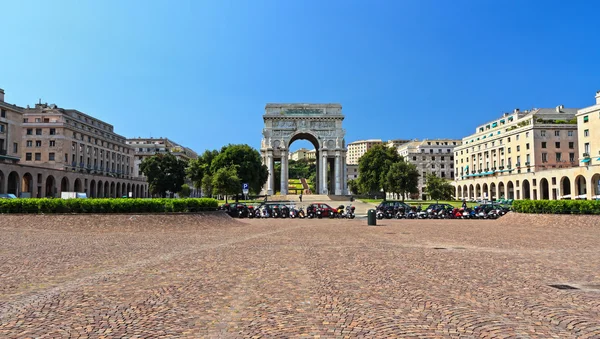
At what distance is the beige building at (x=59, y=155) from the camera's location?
198ft

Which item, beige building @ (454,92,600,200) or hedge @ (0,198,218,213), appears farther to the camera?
beige building @ (454,92,600,200)

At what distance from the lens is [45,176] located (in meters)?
63.2

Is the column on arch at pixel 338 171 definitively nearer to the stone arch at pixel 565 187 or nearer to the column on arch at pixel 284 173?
the column on arch at pixel 284 173

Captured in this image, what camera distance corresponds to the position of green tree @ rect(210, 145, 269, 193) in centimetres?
6971

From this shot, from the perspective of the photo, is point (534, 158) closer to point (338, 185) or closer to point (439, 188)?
point (439, 188)

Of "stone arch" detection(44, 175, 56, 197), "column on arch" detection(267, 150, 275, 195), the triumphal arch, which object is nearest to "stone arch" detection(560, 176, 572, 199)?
the triumphal arch

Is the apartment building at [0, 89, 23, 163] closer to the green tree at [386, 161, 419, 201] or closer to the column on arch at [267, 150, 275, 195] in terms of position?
the column on arch at [267, 150, 275, 195]

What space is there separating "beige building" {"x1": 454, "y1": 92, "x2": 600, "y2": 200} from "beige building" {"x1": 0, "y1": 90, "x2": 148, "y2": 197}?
2640 inches

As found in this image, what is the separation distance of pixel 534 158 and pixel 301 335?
8413cm

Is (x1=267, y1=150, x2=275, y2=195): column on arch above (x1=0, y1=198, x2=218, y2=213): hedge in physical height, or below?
above

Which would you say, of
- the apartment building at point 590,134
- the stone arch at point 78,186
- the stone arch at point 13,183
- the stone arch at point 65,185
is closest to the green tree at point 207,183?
the stone arch at point 13,183

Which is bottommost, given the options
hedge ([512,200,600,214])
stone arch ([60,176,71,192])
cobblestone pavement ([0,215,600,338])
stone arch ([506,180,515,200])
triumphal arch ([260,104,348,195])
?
cobblestone pavement ([0,215,600,338])

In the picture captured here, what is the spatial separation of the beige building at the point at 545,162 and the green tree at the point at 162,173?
56613 millimetres

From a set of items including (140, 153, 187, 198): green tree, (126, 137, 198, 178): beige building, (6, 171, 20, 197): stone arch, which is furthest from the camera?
(126, 137, 198, 178): beige building
